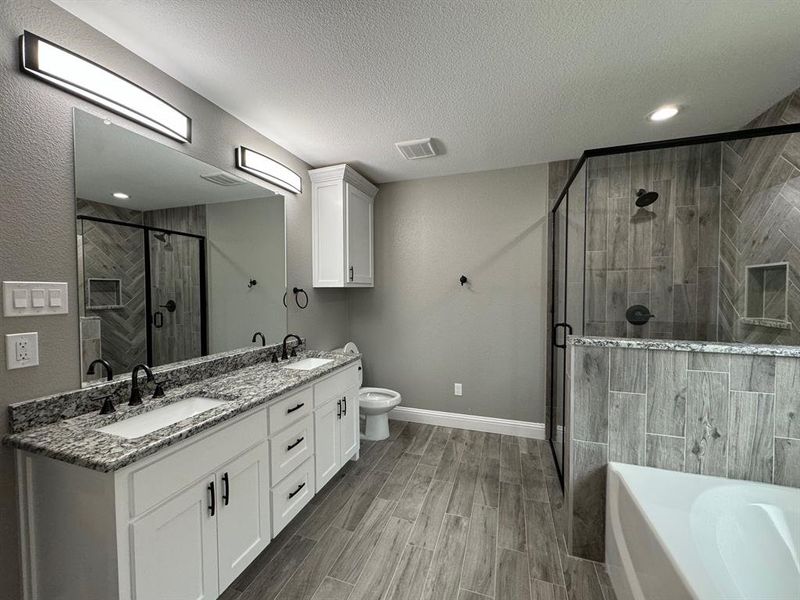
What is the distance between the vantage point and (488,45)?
1432 millimetres

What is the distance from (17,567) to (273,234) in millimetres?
1958

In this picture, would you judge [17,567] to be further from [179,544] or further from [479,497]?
[479,497]

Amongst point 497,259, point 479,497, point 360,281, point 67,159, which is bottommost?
point 479,497

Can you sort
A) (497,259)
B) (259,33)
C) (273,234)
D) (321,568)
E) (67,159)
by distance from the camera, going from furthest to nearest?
(497,259), (273,234), (321,568), (259,33), (67,159)

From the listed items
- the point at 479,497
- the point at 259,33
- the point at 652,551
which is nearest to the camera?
the point at 652,551

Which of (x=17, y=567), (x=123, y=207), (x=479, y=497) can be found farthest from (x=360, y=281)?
(x=17, y=567)

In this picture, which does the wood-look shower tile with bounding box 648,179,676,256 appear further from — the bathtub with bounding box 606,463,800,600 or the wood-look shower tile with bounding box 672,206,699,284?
the bathtub with bounding box 606,463,800,600

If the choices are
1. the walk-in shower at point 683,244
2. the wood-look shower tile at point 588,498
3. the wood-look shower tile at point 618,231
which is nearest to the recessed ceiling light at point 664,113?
the walk-in shower at point 683,244

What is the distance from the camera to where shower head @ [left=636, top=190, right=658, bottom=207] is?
2292 millimetres

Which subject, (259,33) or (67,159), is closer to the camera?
(67,159)

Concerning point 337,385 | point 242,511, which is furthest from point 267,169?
point 242,511

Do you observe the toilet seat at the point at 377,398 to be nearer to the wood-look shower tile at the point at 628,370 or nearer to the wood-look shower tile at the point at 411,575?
the wood-look shower tile at the point at 411,575

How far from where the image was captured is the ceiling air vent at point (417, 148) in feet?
7.67

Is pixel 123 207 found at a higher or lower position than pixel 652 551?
higher
